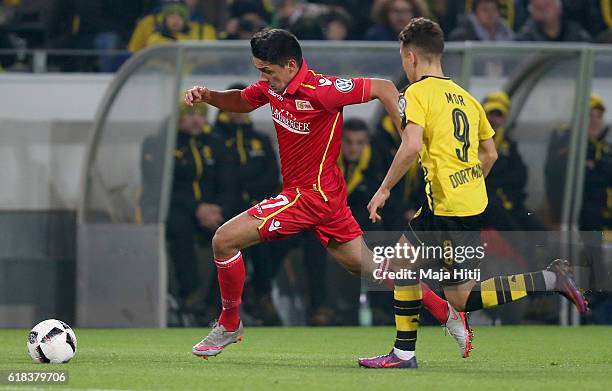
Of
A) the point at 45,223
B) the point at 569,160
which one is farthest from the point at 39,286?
the point at 569,160

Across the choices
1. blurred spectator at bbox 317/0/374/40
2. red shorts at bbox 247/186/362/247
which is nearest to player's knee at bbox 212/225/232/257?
red shorts at bbox 247/186/362/247

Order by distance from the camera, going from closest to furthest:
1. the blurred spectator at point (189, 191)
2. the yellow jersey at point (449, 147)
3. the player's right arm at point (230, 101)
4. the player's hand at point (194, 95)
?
1. the yellow jersey at point (449, 147)
2. the player's hand at point (194, 95)
3. the player's right arm at point (230, 101)
4. the blurred spectator at point (189, 191)

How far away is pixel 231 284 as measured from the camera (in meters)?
8.50

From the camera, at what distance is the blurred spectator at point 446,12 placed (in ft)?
50.9

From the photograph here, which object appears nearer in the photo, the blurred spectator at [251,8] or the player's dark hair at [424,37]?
the player's dark hair at [424,37]

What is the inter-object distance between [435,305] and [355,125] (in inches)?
195

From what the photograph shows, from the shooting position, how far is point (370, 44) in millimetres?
13039

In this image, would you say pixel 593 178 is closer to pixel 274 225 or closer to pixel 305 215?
pixel 305 215

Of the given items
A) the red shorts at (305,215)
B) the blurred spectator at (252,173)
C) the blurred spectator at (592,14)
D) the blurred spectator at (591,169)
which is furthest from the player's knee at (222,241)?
the blurred spectator at (592,14)

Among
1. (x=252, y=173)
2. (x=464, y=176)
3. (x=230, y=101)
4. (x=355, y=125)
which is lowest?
(x=252, y=173)

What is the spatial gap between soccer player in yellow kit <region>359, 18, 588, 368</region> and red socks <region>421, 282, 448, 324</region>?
0.77ft

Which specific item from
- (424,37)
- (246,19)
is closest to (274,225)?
(424,37)

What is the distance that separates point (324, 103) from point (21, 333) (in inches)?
182

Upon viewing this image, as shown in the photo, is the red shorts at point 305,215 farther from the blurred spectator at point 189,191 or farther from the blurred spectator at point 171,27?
the blurred spectator at point 171,27
